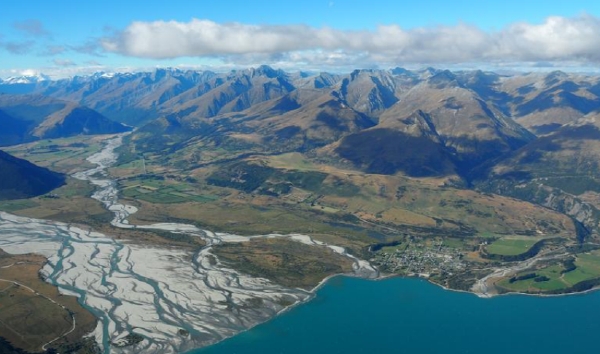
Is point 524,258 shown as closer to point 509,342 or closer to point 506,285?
point 506,285

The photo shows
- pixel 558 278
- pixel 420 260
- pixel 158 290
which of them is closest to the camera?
pixel 158 290

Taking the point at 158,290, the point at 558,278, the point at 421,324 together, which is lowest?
the point at 558,278

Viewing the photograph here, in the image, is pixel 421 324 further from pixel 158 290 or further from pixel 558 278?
pixel 158 290

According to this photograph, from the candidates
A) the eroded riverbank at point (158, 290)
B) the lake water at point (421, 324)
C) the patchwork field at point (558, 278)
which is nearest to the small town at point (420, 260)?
the eroded riverbank at point (158, 290)

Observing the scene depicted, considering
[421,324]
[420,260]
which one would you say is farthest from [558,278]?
[421,324]

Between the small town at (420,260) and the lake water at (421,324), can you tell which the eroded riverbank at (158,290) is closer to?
the lake water at (421,324)

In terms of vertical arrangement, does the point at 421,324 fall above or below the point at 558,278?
above

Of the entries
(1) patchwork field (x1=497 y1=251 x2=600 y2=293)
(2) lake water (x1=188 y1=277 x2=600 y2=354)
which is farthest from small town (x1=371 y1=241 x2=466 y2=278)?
(1) patchwork field (x1=497 y1=251 x2=600 y2=293)

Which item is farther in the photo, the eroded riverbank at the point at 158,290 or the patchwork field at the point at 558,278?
the patchwork field at the point at 558,278

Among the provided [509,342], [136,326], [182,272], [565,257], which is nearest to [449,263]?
[565,257]
